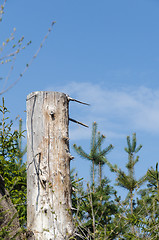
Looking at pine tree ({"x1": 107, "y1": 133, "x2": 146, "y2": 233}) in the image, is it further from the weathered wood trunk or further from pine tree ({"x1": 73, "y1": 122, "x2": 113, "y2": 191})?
the weathered wood trunk

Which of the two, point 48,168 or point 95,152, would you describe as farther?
point 95,152

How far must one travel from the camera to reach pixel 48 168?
534cm

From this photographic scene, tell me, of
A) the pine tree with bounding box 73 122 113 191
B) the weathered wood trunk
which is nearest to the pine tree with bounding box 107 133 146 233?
the pine tree with bounding box 73 122 113 191

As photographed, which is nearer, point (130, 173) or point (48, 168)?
point (48, 168)

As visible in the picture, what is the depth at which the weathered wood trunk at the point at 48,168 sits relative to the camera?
17.0 ft

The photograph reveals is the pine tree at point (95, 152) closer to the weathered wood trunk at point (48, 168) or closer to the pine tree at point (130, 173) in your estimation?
the pine tree at point (130, 173)

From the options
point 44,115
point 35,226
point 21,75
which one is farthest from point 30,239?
point 21,75

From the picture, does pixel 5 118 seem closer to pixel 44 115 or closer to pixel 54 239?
pixel 44 115

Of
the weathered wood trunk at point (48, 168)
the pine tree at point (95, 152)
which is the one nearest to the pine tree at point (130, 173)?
the pine tree at point (95, 152)

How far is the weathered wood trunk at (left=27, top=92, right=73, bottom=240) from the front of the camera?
520cm

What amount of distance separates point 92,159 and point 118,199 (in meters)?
7.40

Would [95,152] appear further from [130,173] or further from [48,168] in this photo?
[48,168]

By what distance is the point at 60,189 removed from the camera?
5285mm

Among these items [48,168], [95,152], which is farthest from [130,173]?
[48,168]
